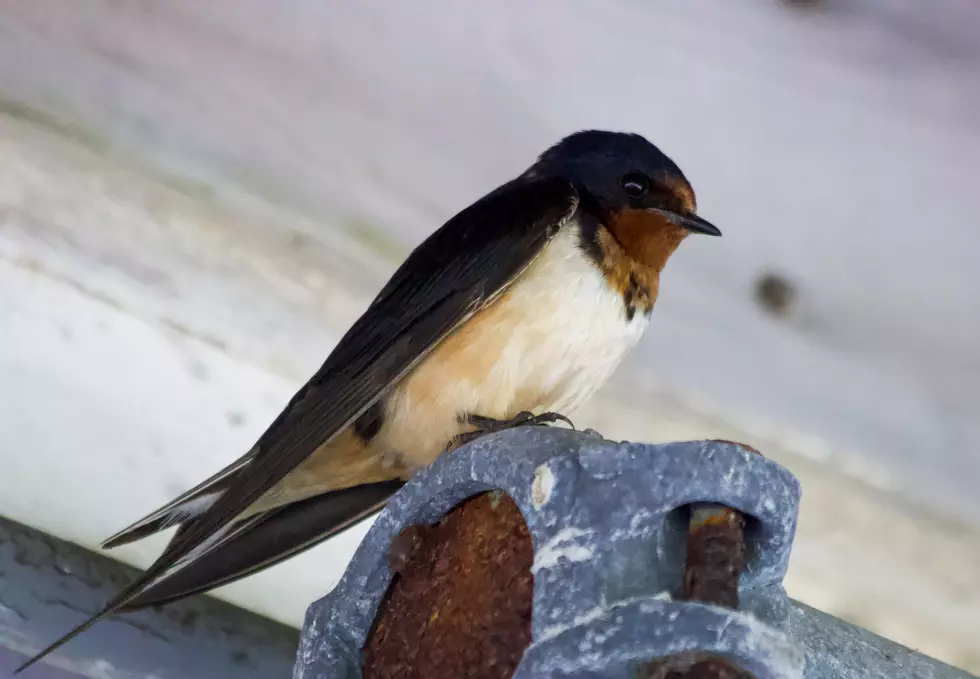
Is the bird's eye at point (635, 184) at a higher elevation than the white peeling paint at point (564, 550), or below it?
higher

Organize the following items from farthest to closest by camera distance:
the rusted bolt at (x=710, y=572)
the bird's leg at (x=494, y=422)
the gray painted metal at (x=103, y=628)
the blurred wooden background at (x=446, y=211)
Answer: the gray painted metal at (x=103, y=628), the blurred wooden background at (x=446, y=211), the bird's leg at (x=494, y=422), the rusted bolt at (x=710, y=572)

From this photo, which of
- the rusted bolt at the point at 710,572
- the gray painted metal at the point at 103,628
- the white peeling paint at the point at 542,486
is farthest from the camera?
the gray painted metal at the point at 103,628

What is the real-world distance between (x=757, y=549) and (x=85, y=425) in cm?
107

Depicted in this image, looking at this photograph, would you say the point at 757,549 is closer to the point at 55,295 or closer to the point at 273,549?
the point at 273,549

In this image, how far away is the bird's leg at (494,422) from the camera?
35.8 inches

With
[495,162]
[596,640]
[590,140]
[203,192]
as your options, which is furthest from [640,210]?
[596,640]

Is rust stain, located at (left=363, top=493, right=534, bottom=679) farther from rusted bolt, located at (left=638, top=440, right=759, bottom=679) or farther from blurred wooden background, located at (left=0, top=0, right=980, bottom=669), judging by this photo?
blurred wooden background, located at (left=0, top=0, right=980, bottom=669)

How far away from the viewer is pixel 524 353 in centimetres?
93

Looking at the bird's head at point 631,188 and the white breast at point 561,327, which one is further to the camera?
the bird's head at point 631,188

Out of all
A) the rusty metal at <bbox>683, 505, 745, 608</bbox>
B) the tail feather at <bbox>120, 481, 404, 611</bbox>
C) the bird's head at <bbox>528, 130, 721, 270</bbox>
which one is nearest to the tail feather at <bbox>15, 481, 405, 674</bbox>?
the tail feather at <bbox>120, 481, 404, 611</bbox>

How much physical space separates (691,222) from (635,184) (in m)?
0.09

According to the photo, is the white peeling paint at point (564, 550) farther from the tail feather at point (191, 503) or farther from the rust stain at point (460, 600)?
the tail feather at point (191, 503)

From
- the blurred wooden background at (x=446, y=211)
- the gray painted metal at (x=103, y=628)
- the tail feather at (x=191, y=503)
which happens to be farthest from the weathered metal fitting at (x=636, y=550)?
the gray painted metal at (x=103, y=628)

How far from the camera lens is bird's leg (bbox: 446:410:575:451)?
91cm
